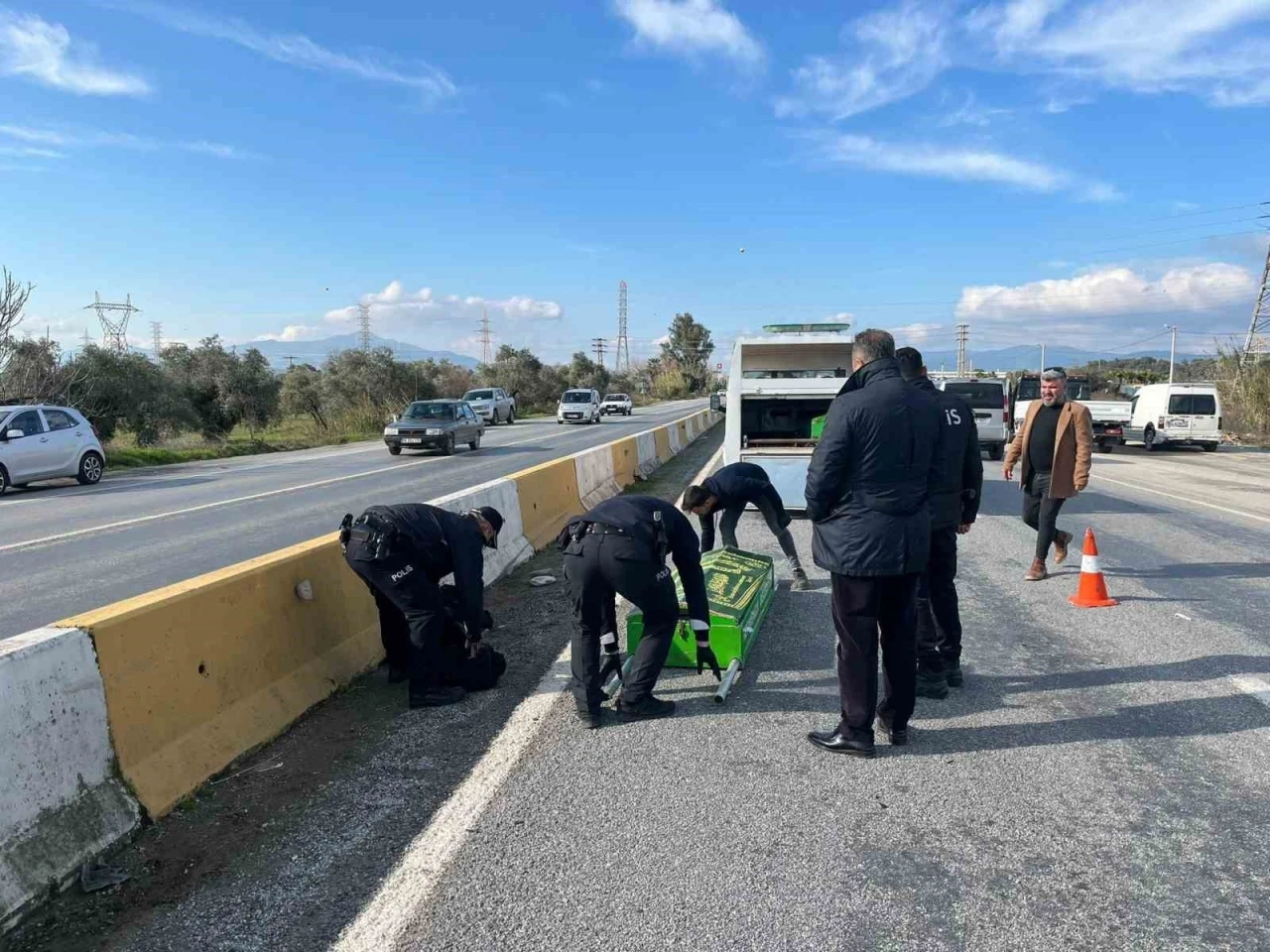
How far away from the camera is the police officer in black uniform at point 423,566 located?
4.66 meters

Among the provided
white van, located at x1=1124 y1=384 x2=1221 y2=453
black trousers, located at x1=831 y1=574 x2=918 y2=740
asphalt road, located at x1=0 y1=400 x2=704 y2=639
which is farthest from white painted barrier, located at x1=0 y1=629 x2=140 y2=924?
white van, located at x1=1124 y1=384 x2=1221 y2=453

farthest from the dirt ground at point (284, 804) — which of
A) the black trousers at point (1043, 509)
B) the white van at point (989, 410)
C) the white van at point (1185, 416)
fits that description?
the white van at point (1185, 416)

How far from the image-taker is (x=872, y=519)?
401 centimetres

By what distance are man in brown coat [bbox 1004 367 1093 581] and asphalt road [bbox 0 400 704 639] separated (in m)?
7.97

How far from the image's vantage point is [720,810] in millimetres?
3594

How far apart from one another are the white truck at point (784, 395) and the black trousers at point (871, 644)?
606 centimetres

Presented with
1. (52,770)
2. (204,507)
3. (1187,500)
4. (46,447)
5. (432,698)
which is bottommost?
(1187,500)

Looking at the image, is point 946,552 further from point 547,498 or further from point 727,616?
point 547,498

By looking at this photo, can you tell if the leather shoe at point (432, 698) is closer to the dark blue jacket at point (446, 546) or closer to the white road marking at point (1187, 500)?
the dark blue jacket at point (446, 546)

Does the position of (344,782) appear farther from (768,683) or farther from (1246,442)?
(1246,442)

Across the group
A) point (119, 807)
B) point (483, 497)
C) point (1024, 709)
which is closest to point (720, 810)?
point (1024, 709)

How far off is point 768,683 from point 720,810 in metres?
1.62

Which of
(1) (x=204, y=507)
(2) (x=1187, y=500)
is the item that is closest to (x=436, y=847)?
(1) (x=204, y=507)

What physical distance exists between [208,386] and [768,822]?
36828 millimetres
